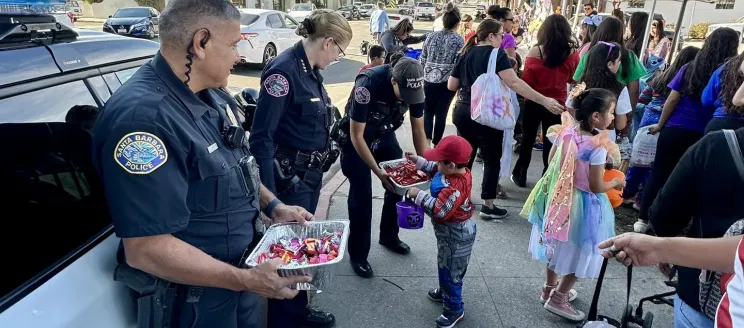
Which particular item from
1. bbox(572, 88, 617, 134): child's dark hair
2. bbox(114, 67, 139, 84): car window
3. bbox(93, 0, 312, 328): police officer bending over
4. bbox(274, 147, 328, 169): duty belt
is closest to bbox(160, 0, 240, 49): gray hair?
bbox(93, 0, 312, 328): police officer bending over

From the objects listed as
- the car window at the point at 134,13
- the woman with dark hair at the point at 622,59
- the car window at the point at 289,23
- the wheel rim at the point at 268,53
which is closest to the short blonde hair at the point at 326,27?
the woman with dark hair at the point at 622,59

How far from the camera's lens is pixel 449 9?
19.2 ft

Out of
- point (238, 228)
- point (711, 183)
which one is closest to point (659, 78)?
point (711, 183)

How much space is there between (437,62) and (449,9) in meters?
0.77

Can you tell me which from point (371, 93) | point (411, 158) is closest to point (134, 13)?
point (371, 93)

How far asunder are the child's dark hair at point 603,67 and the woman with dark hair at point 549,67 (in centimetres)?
50

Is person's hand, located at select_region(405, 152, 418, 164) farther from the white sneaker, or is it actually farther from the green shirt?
the white sneaker

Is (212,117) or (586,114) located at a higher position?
(212,117)

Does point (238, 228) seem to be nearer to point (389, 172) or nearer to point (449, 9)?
point (389, 172)

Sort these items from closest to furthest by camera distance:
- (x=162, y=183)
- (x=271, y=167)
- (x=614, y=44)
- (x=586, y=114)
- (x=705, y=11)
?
(x=162, y=183), (x=271, y=167), (x=586, y=114), (x=614, y=44), (x=705, y=11)

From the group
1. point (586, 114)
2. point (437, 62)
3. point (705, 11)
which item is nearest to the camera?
point (586, 114)

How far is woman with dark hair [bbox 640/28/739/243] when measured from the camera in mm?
3695

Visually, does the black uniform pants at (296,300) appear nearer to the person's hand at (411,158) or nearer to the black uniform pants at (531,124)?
the person's hand at (411,158)

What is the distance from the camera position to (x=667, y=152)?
394cm
